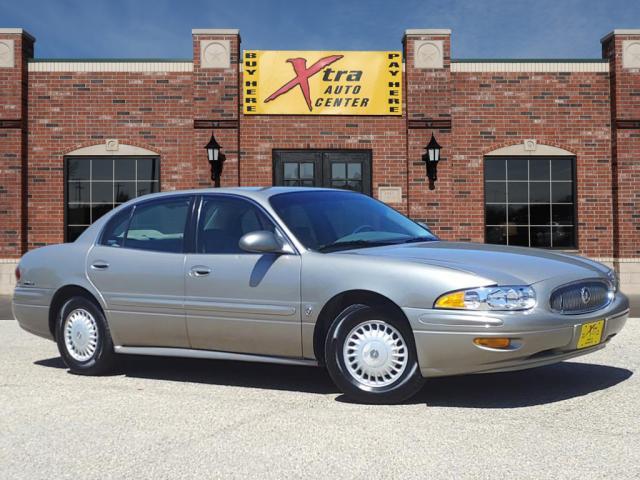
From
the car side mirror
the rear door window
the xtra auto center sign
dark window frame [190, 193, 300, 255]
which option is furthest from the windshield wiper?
the xtra auto center sign

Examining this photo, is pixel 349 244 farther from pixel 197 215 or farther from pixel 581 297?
pixel 581 297

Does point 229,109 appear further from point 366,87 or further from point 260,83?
point 366,87

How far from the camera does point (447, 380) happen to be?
682cm

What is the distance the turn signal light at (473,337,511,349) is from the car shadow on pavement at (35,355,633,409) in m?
0.48

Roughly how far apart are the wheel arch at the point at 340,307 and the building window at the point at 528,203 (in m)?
13.2

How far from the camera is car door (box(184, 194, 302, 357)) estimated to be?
20.6 ft

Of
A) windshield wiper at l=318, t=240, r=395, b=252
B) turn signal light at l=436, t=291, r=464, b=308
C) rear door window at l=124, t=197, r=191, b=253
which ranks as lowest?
turn signal light at l=436, t=291, r=464, b=308

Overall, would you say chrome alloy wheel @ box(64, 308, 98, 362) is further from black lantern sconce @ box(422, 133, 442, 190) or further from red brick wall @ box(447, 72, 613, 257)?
red brick wall @ box(447, 72, 613, 257)

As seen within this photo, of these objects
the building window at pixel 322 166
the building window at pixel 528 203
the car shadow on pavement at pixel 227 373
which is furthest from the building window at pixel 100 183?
the car shadow on pavement at pixel 227 373

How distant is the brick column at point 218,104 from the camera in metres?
18.5

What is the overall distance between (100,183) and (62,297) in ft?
37.7

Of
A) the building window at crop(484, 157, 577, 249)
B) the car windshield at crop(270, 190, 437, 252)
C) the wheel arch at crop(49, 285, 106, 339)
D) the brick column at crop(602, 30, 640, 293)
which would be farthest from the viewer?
the building window at crop(484, 157, 577, 249)

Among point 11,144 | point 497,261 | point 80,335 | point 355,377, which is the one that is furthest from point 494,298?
point 11,144

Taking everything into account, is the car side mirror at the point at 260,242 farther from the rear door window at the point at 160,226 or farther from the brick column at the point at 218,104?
the brick column at the point at 218,104
